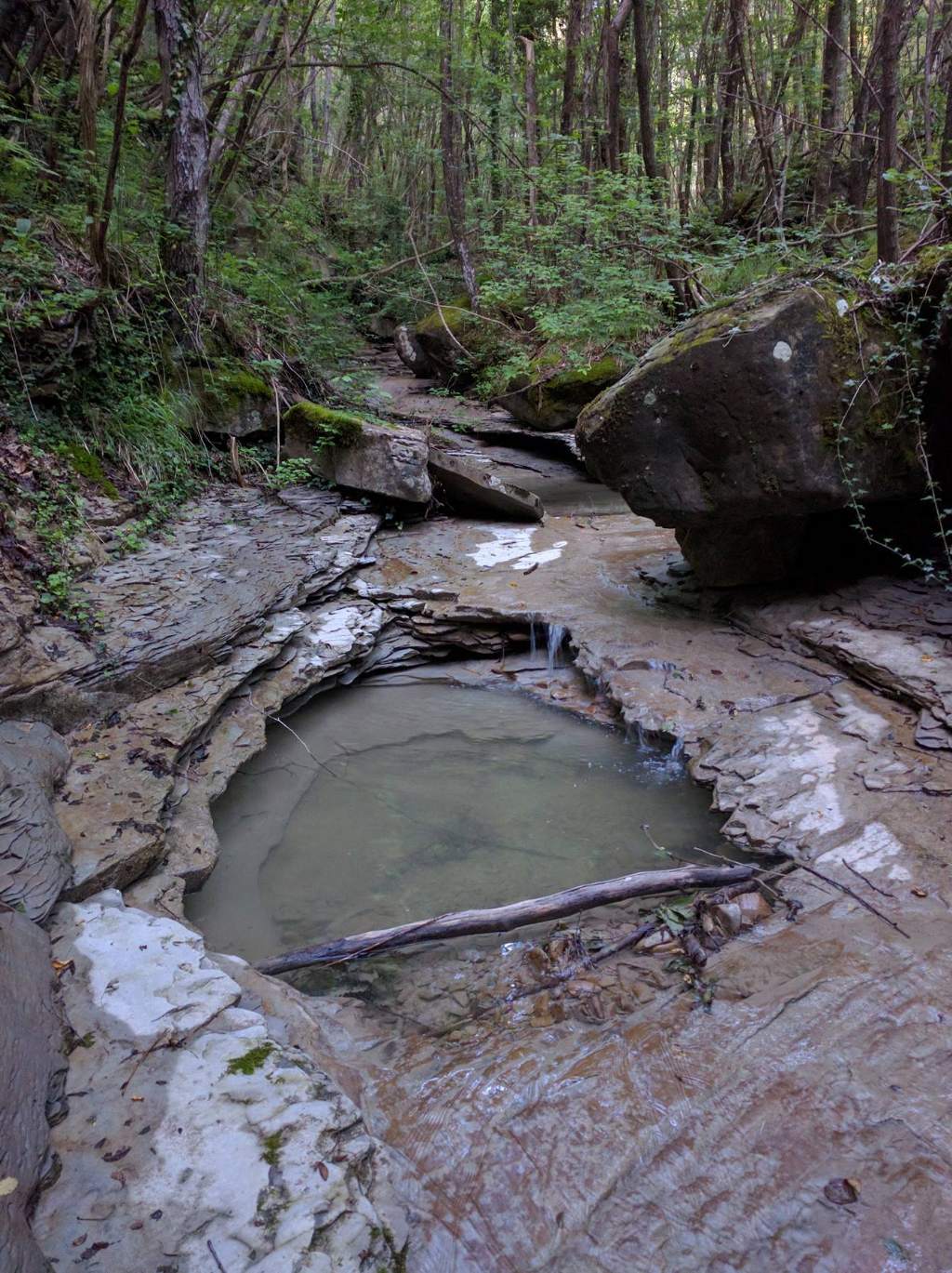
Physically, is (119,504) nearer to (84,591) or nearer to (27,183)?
(84,591)

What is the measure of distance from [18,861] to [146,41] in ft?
46.8

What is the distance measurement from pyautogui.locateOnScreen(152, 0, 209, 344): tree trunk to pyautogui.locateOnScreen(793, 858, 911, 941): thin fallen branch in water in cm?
731

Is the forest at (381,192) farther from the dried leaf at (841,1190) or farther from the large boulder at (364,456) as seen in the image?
the dried leaf at (841,1190)

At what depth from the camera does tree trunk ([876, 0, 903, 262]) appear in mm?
5270

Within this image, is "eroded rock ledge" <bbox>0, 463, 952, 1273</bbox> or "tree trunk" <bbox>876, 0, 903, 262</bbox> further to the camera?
"tree trunk" <bbox>876, 0, 903, 262</bbox>

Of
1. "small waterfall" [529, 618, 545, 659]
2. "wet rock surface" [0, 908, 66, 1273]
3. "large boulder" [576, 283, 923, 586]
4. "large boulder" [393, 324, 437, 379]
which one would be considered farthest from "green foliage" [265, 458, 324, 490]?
"large boulder" [393, 324, 437, 379]

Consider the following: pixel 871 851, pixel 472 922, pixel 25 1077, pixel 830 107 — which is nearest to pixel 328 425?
pixel 472 922

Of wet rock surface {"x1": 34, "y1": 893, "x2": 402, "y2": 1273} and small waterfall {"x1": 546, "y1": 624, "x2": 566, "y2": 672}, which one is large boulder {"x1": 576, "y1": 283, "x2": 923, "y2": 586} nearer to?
small waterfall {"x1": 546, "y1": 624, "x2": 566, "y2": 672}

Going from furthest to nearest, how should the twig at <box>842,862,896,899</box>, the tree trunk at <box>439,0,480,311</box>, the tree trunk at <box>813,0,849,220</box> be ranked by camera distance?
the tree trunk at <box>439,0,480,311</box>, the tree trunk at <box>813,0,849,220</box>, the twig at <box>842,862,896,899</box>

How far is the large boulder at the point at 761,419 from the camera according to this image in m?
4.88

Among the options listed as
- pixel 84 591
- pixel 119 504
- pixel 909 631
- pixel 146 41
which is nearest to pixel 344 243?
pixel 146 41

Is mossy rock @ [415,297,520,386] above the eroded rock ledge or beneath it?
above

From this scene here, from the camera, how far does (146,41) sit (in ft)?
40.1

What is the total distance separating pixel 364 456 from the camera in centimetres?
784
